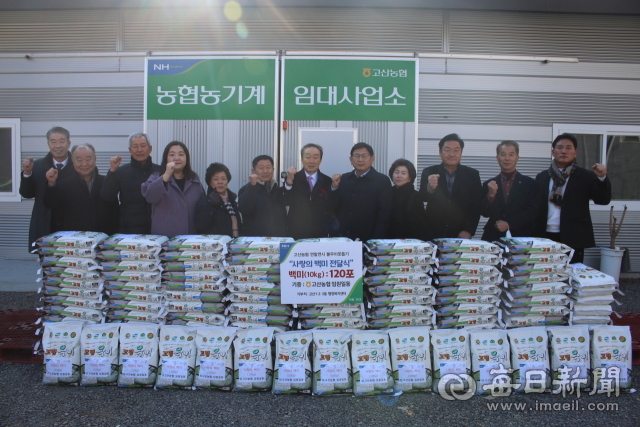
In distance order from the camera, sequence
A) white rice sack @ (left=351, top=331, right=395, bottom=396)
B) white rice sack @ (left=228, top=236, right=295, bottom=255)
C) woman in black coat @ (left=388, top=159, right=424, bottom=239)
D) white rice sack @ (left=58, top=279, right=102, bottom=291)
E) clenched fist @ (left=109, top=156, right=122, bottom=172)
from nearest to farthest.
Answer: white rice sack @ (left=351, top=331, right=395, bottom=396), white rice sack @ (left=228, top=236, right=295, bottom=255), white rice sack @ (left=58, top=279, right=102, bottom=291), clenched fist @ (left=109, top=156, right=122, bottom=172), woman in black coat @ (left=388, top=159, right=424, bottom=239)

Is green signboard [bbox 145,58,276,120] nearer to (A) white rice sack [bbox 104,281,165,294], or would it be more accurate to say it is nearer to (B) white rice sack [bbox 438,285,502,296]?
(A) white rice sack [bbox 104,281,165,294]

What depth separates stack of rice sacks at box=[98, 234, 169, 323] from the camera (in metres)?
2.99

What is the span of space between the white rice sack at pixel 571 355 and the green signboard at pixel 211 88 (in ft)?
11.7

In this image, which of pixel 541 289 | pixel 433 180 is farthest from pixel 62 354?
pixel 541 289

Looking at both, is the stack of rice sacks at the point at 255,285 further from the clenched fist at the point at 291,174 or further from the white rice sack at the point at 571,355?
the white rice sack at the point at 571,355

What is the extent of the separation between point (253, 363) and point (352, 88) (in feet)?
10.0

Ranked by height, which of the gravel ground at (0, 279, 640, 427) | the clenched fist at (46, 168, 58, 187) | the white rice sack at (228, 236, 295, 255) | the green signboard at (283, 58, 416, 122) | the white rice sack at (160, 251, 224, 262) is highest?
the green signboard at (283, 58, 416, 122)

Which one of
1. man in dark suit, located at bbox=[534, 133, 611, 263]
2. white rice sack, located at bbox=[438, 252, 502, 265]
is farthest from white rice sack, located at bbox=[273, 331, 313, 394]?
man in dark suit, located at bbox=[534, 133, 611, 263]

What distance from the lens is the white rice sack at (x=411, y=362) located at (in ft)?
9.02

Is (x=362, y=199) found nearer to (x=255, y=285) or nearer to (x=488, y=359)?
(x=255, y=285)

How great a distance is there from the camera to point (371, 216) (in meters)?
3.69

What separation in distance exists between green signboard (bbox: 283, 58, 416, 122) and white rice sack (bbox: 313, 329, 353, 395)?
254 centimetres

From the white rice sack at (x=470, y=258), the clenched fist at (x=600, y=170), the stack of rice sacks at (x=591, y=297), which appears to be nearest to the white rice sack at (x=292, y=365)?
the white rice sack at (x=470, y=258)

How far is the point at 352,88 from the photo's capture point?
160 inches
